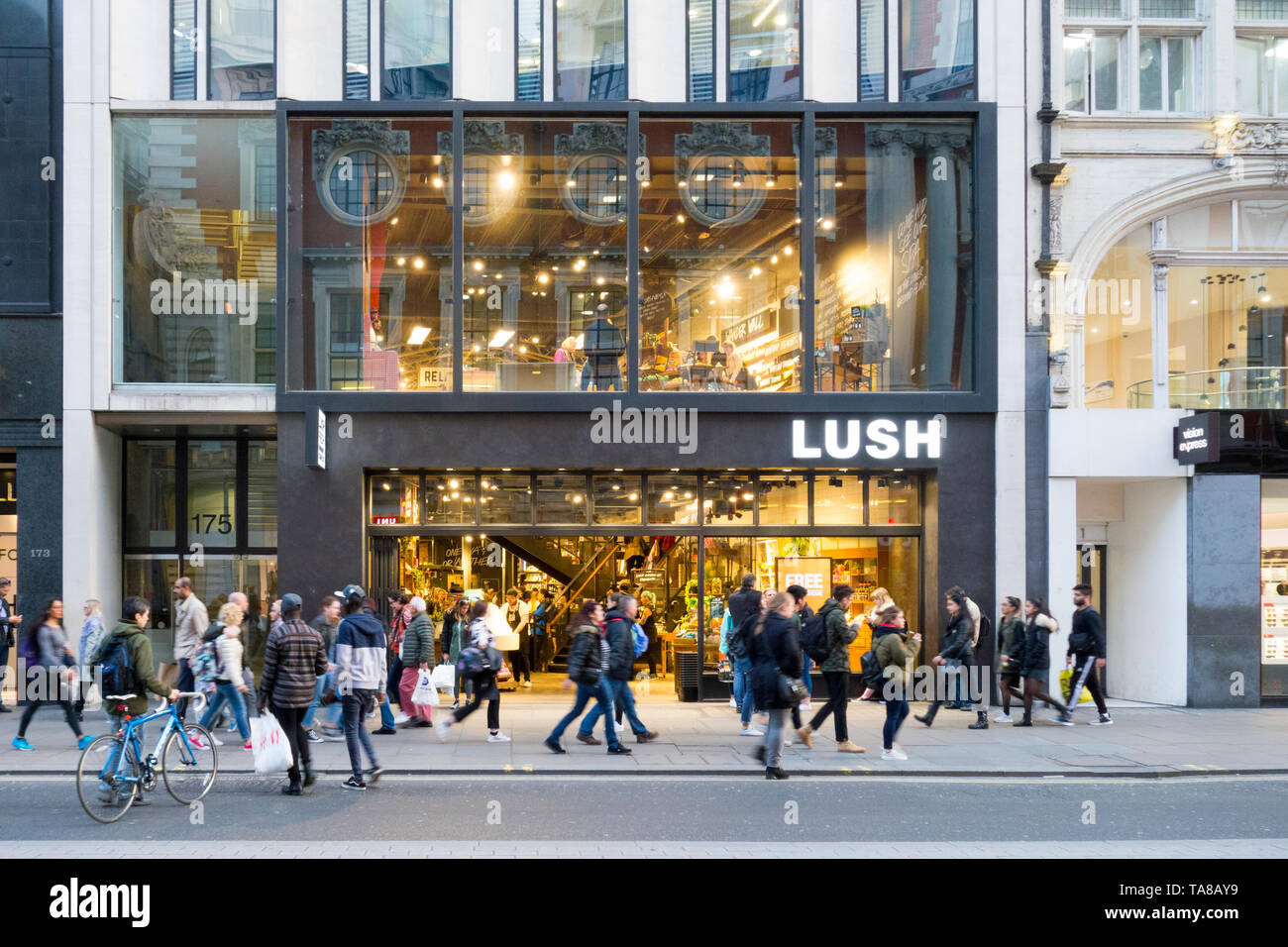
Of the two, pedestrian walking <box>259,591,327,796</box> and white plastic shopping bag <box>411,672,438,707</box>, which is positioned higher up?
pedestrian walking <box>259,591,327,796</box>

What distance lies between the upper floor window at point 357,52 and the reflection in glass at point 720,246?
4254 mm

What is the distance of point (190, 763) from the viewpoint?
396 inches

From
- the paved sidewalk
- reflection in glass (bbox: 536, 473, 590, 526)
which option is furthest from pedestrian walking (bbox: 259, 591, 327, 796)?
reflection in glass (bbox: 536, 473, 590, 526)

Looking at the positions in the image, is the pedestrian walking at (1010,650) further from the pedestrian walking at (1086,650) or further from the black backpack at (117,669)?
the black backpack at (117,669)

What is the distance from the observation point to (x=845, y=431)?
54.4 feet

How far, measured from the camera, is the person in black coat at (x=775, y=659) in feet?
35.3

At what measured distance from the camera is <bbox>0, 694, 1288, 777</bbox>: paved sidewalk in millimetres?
11664

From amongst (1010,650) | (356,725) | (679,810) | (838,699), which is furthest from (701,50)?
(679,810)

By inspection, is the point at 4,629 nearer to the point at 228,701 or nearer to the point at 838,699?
the point at 228,701

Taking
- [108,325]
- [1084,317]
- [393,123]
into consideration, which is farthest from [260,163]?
[1084,317]

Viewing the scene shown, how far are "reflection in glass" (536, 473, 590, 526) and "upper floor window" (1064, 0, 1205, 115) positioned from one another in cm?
970

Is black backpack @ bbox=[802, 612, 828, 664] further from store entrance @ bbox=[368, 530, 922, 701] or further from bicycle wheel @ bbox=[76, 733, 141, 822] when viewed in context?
bicycle wheel @ bbox=[76, 733, 141, 822]

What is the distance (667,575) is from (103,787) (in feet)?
35.0

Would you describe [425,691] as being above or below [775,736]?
below
